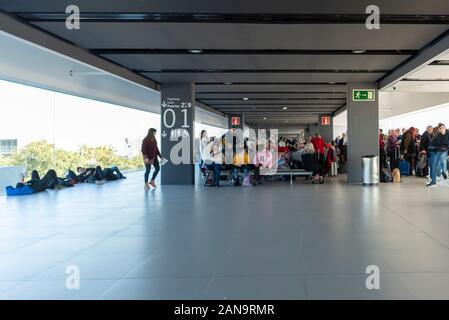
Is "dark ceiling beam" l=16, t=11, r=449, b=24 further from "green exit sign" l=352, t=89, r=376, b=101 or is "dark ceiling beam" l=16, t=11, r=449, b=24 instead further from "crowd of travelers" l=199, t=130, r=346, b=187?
"green exit sign" l=352, t=89, r=376, b=101

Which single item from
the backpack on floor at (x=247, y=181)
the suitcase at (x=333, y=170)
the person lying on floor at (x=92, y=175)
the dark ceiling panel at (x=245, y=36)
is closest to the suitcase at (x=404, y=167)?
the suitcase at (x=333, y=170)

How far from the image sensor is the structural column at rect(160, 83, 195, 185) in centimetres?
1276

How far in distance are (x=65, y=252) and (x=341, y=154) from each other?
607 inches

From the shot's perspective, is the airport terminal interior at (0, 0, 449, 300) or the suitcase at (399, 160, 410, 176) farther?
the suitcase at (399, 160, 410, 176)

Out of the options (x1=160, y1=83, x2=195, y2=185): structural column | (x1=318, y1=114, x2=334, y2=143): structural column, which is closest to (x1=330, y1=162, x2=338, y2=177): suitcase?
(x1=160, y1=83, x2=195, y2=185): structural column

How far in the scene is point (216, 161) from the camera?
1218cm

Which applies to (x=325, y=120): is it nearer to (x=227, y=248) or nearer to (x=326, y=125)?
(x=326, y=125)

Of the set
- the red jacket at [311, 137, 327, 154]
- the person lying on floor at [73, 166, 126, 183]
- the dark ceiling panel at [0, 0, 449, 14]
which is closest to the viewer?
the dark ceiling panel at [0, 0, 449, 14]

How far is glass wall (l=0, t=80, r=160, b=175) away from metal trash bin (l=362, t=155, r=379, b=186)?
404 inches

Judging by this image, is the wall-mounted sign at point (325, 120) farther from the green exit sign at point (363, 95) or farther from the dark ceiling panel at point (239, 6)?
the dark ceiling panel at point (239, 6)

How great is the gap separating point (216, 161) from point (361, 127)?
4762mm

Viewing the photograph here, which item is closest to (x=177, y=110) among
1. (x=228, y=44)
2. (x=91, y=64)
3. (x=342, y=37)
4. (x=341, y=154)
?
(x=91, y=64)

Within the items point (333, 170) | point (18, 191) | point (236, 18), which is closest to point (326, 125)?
point (333, 170)

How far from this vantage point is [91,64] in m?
8.94
